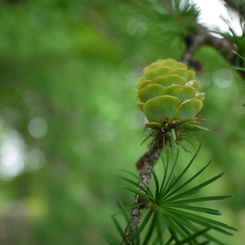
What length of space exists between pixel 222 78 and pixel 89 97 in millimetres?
821

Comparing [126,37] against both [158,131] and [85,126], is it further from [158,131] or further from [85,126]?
[85,126]

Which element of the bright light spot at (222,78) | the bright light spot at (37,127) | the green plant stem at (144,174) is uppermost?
the bright light spot at (37,127)

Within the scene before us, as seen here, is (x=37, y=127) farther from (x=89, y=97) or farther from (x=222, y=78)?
(x=222, y=78)

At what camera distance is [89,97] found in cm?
162

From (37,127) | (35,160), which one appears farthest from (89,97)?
(35,160)

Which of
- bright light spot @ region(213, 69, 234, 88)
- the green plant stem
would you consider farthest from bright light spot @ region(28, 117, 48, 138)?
the green plant stem

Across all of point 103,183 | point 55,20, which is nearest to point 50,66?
point 55,20

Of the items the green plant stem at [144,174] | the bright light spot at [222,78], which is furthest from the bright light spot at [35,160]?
the green plant stem at [144,174]

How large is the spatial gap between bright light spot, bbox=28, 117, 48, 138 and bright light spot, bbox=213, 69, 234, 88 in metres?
1.38

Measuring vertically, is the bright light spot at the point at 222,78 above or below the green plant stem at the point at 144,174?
above

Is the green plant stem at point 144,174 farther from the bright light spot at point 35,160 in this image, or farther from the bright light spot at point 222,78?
the bright light spot at point 35,160

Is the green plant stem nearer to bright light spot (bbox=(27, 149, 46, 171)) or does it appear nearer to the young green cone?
the young green cone

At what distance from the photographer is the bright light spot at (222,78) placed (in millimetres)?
1069

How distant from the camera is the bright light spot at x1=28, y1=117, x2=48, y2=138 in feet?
6.77
